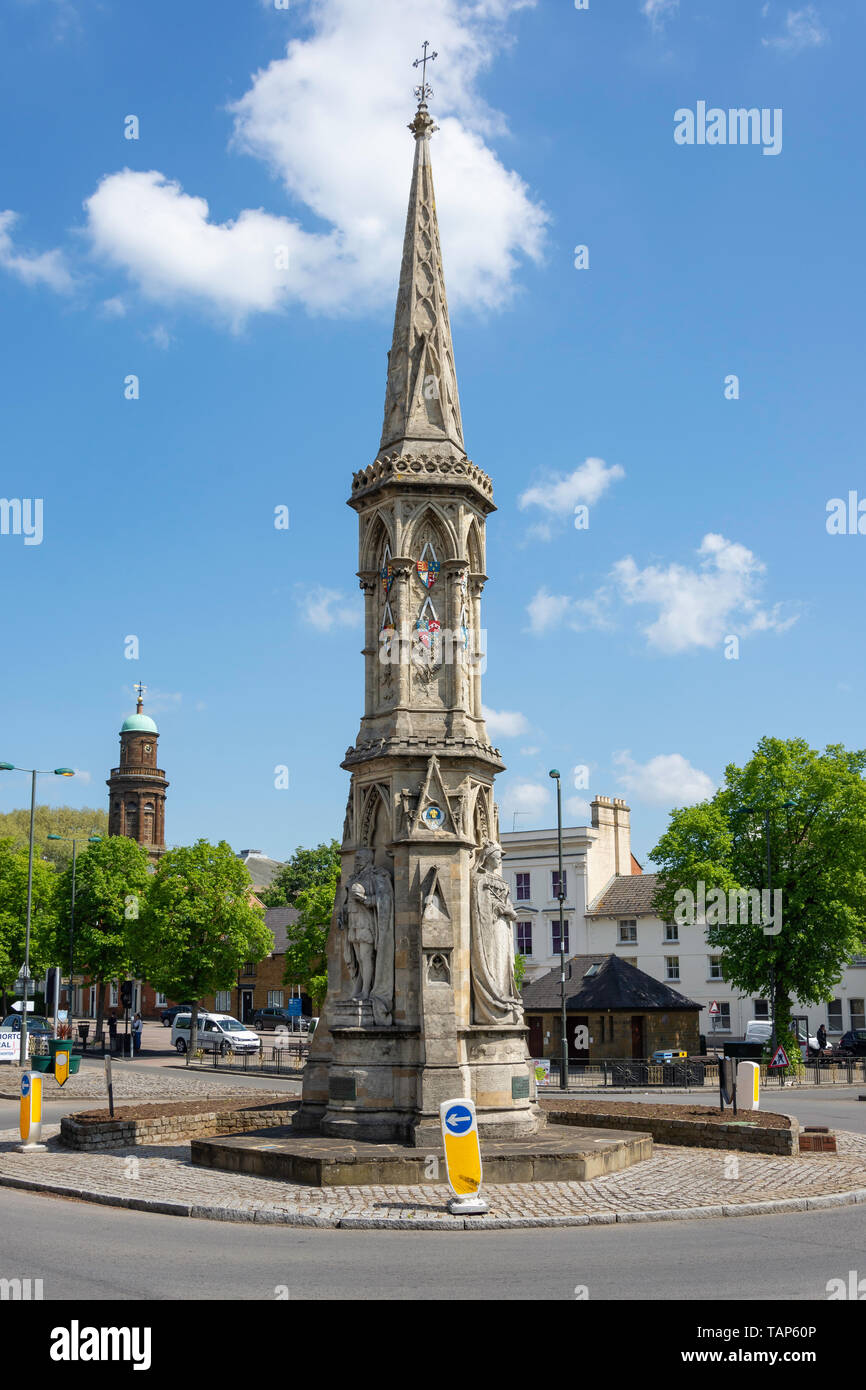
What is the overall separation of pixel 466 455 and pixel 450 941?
7425 mm

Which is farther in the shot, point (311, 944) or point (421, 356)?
point (311, 944)

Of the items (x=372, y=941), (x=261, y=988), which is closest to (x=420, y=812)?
(x=372, y=941)

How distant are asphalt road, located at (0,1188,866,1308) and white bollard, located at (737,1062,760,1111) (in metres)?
8.71

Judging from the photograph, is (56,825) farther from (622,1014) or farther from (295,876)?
(622,1014)

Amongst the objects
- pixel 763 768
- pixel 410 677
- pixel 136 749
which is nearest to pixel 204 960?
pixel 763 768

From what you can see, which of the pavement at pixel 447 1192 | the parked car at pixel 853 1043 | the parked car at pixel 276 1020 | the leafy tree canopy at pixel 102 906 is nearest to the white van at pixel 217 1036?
the leafy tree canopy at pixel 102 906

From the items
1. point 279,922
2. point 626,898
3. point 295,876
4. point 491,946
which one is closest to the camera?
point 491,946

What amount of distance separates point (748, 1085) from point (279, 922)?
2496 inches

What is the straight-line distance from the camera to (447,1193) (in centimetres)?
1369

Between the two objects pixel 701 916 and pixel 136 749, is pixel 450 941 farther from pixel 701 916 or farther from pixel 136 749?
pixel 136 749

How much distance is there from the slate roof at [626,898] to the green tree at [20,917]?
25834 mm

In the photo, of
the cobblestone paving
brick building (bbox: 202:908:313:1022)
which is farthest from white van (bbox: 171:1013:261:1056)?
the cobblestone paving

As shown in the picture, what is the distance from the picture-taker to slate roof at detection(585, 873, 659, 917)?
6044 centimetres

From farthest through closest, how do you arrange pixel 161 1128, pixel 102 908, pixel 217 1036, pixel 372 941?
1. pixel 102 908
2. pixel 217 1036
3. pixel 161 1128
4. pixel 372 941
